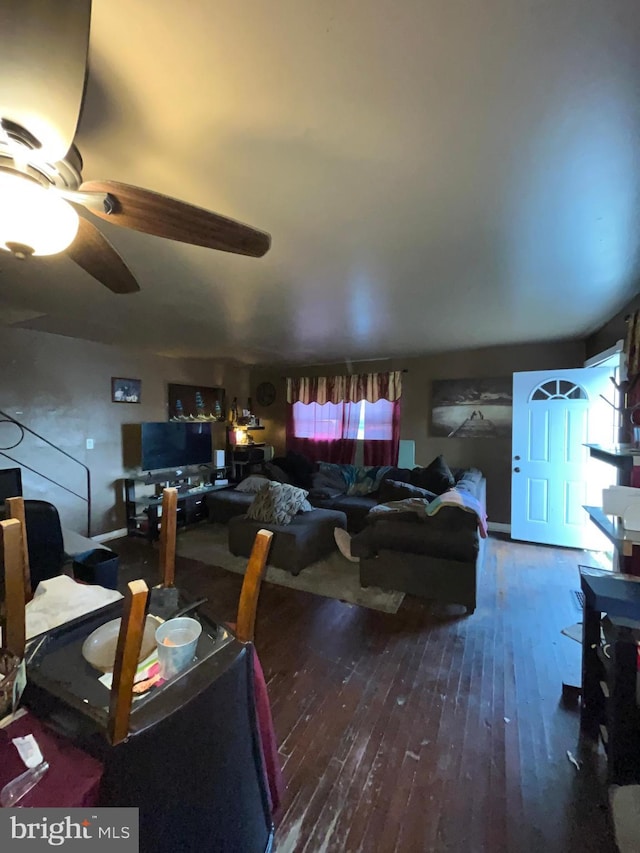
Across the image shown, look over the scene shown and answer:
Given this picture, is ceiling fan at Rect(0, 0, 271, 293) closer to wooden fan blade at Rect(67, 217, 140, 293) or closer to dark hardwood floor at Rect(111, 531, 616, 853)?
wooden fan blade at Rect(67, 217, 140, 293)

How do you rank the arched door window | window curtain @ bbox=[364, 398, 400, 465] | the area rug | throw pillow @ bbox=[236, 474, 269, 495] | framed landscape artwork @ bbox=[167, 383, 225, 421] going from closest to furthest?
the area rug
the arched door window
throw pillow @ bbox=[236, 474, 269, 495]
framed landscape artwork @ bbox=[167, 383, 225, 421]
window curtain @ bbox=[364, 398, 400, 465]

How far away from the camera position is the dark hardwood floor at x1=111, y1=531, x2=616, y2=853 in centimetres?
130

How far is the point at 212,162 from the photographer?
1.25 metres

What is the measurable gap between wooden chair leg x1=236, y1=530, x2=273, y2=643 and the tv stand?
11.9 ft

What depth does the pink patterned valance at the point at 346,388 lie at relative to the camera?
5.43 m

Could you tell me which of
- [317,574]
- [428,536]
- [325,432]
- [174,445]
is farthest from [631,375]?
[174,445]

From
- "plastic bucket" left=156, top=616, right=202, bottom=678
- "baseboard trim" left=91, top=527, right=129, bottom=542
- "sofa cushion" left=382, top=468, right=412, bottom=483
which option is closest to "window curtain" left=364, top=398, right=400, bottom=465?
"sofa cushion" left=382, top=468, right=412, bottom=483

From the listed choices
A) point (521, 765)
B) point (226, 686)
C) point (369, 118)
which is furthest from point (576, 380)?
point (226, 686)

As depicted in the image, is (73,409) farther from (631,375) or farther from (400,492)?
(631,375)

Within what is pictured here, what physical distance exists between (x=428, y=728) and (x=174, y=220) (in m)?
2.36

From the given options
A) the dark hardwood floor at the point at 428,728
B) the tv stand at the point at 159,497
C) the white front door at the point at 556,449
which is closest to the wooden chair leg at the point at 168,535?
the dark hardwood floor at the point at 428,728

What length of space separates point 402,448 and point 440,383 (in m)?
1.09

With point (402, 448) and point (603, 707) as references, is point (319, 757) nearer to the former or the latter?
point (603, 707)

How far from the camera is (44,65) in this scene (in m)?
0.69
